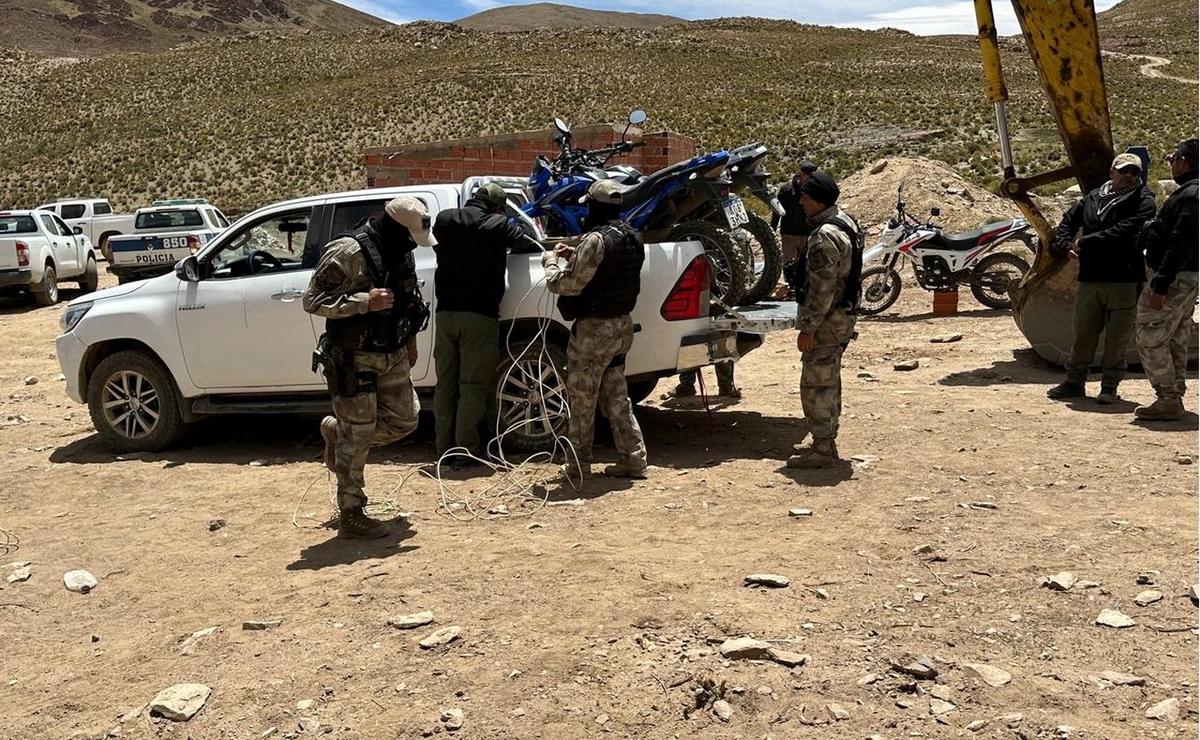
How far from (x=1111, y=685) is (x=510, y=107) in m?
55.3

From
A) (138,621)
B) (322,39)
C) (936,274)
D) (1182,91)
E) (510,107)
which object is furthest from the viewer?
(322,39)

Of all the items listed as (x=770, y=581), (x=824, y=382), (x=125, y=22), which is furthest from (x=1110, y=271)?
(x=125, y=22)

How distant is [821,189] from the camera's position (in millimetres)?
6344

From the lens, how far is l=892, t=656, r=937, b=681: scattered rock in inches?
145

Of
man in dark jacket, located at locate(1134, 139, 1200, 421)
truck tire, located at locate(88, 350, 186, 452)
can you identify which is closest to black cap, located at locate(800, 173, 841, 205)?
man in dark jacket, located at locate(1134, 139, 1200, 421)

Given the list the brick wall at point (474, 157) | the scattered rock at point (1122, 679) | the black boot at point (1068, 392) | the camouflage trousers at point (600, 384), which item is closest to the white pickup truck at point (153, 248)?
the brick wall at point (474, 157)

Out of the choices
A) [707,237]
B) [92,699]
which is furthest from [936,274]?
[92,699]

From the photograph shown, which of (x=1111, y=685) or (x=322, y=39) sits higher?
(x=322, y=39)

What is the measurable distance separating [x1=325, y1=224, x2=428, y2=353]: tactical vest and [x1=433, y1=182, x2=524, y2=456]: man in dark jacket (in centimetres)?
108

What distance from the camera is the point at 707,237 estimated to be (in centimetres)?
767

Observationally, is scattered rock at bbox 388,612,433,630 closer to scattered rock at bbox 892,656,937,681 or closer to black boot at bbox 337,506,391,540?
black boot at bbox 337,506,391,540

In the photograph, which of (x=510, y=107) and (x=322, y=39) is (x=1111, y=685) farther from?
(x=322, y=39)

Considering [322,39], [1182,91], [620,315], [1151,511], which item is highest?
[322,39]

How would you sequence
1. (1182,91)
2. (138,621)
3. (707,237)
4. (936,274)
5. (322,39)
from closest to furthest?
1. (138,621)
2. (707,237)
3. (936,274)
4. (1182,91)
5. (322,39)
